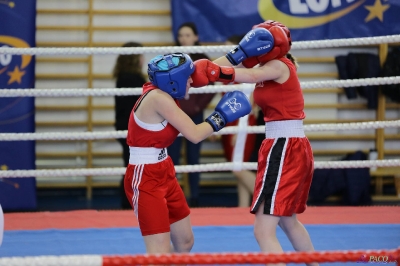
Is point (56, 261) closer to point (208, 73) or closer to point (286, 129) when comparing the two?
point (208, 73)

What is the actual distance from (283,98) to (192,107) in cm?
247

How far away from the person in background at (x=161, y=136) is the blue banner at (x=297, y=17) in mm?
3133

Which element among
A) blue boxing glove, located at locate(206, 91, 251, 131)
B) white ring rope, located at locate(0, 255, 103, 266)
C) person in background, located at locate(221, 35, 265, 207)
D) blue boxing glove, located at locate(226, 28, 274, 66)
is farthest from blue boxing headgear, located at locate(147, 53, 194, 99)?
person in background, located at locate(221, 35, 265, 207)

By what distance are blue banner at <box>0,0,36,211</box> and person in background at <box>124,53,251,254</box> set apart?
2617 mm

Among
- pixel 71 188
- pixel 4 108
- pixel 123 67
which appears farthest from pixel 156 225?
pixel 71 188

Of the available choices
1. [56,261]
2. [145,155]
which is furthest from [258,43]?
[56,261]

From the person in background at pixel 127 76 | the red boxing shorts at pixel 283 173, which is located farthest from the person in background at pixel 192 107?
the red boxing shorts at pixel 283 173

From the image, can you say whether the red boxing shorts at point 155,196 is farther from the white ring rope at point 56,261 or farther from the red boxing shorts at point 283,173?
the white ring rope at point 56,261

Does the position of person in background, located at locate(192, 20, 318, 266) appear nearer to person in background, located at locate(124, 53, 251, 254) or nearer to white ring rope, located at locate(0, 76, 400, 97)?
person in background, located at locate(124, 53, 251, 254)

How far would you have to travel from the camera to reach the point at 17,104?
5191 mm

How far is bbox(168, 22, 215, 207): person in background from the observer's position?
5.13 metres

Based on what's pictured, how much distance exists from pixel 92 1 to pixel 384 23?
8.78ft

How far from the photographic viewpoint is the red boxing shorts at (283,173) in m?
2.78

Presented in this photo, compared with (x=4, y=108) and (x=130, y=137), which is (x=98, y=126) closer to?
(x=4, y=108)
